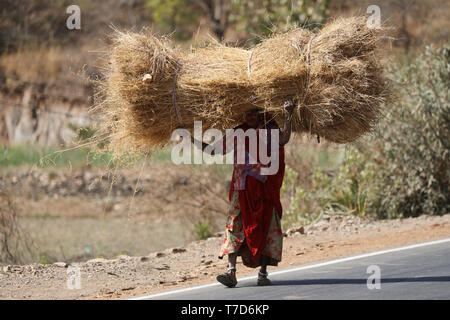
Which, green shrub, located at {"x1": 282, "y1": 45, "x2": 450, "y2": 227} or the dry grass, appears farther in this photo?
green shrub, located at {"x1": 282, "y1": 45, "x2": 450, "y2": 227}

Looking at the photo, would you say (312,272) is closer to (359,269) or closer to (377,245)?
(359,269)

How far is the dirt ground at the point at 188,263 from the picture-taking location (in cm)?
639

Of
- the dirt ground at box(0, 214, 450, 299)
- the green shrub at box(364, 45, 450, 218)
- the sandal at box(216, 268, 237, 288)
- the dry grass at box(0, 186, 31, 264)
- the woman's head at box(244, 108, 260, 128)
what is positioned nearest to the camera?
the sandal at box(216, 268, 237, 288)

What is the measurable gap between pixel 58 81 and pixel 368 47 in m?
21.2

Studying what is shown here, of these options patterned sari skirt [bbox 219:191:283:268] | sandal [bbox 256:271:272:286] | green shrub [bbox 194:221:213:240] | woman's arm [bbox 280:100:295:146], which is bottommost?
green shrub [bbox 194:221:213:240]

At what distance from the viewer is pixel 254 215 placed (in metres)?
5.91

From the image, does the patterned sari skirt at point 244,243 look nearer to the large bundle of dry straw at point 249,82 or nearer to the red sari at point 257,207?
the red sari at point 257,207

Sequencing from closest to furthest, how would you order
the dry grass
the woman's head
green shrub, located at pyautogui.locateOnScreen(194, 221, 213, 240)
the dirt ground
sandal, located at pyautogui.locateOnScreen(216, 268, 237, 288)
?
sandal, located at pyautogui.locateOnScreen(216, 268, 237, 288)
the woman's head
the dirt ground
the dry grass
green shrub, located at pyautogui.locateOnScreen(194, 221, 213, 240)

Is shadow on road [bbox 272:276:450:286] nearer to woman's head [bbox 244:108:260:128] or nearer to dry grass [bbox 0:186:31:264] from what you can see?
woman's head [bbox 244:108:260:128]

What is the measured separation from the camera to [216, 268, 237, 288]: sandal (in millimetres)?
5867

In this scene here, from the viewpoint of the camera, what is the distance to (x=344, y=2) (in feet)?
90.2

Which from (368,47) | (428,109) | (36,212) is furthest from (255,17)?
(368,47)

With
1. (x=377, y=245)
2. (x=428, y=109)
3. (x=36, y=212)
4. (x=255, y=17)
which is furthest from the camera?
(x=36, y=212)

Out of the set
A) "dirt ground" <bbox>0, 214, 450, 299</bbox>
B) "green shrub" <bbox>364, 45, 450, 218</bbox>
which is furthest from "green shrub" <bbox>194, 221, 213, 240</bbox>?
"green shrub" <bbox>364, 45, 450, 218</bbox>
